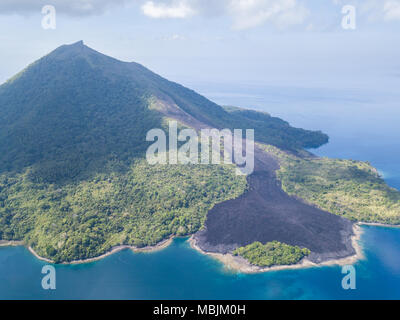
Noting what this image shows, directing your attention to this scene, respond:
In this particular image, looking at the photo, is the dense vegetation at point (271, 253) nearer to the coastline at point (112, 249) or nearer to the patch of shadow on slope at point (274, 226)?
the patch of shadow on slope at point (274, 226)

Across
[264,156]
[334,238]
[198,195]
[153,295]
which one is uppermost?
[264,156]

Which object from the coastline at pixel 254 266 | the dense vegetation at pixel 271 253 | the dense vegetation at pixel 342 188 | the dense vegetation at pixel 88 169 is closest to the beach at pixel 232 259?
the coastline at pixel 254 266

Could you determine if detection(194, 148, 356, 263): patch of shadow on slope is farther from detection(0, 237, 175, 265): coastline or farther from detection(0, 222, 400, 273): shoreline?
detection(0, 237, 175, 265): coastline

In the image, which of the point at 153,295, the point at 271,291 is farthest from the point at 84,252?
the point at 271,291

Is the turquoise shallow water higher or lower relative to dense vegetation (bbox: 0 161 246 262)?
lower

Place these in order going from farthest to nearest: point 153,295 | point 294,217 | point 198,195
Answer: point 198,195, point 294,217, point 153,295

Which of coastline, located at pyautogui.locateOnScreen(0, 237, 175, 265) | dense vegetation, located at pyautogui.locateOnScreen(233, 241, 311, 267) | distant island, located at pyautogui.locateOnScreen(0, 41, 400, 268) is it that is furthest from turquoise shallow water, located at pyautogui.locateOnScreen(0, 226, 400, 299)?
distant island, located at pyautogui.locateOnScreen(0, 41, 400, 268)

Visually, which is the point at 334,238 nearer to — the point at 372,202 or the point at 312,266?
the point at 312,266
